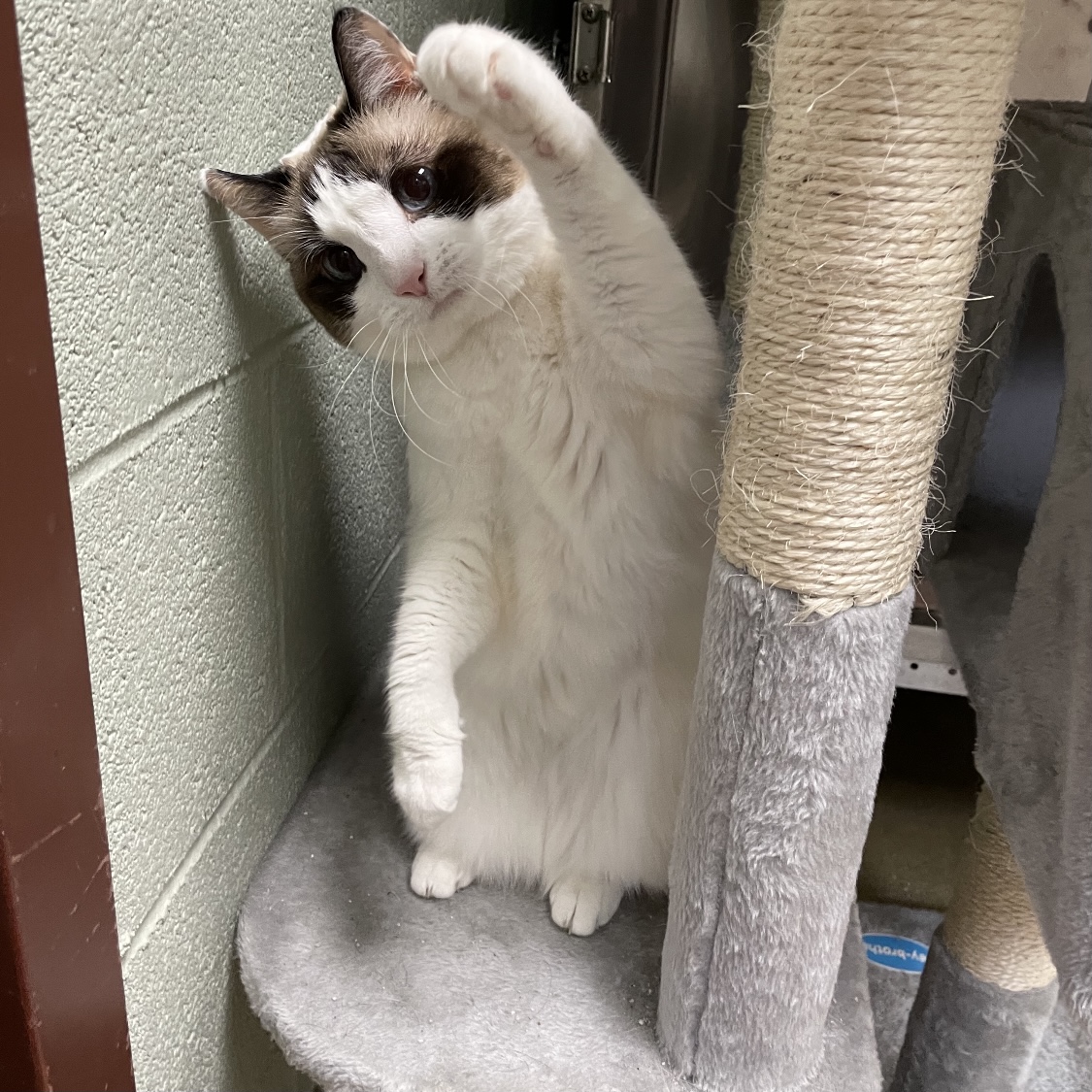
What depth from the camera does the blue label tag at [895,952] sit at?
1.59 metres

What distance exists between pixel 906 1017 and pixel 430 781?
1.10 m

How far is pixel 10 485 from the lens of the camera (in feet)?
1.85

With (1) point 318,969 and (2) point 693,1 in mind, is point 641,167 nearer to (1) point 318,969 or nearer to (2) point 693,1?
(2) point 693,1

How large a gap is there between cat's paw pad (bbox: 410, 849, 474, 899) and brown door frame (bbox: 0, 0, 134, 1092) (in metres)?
0.42

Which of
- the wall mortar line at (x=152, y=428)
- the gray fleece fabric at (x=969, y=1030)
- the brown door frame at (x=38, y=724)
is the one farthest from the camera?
the gray fleece fabric at (x=969, y=1030)

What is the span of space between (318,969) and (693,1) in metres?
1.66

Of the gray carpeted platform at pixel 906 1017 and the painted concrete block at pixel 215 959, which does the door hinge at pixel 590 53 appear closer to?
the painted concrete block at pixel 215 959

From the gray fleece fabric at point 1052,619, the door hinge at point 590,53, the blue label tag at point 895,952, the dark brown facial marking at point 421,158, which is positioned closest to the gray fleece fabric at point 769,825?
the gray fleece fabric at point 1052,619

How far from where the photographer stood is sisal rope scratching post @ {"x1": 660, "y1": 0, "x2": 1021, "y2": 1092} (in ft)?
1.95

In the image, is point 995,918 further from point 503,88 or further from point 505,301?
point 503,88

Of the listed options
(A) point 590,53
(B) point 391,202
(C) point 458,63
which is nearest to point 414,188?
(B) point 391,202

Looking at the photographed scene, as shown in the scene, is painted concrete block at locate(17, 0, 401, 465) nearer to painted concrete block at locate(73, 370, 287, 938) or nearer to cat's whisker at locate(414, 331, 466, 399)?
painted concrete block at locate(73, 370, 287, 938)

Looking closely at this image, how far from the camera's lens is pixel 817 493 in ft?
2.24

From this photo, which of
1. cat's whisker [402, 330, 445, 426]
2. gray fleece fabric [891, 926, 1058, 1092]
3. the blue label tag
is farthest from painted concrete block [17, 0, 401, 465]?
the blue label tag
